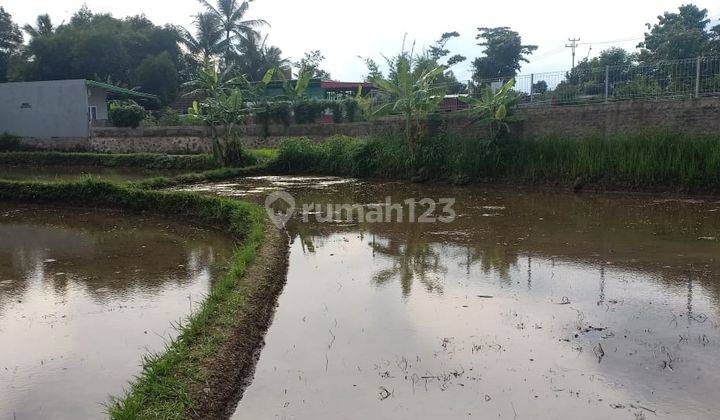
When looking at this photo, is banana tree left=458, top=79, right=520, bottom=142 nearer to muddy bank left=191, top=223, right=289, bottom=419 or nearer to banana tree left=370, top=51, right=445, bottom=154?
banana tree left=370, top=51, right=445, bottom=154

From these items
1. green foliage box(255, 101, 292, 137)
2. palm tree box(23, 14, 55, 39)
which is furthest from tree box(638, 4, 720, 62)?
palm tree box(23, 14, 55, 39)

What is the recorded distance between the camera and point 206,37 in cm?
3203

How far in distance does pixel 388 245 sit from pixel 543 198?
4784 mm

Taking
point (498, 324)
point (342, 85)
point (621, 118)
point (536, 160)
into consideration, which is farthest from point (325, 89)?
point (498, 324)

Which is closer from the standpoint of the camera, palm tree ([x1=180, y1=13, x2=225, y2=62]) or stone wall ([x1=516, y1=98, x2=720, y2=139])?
stone wall ([x1=516, y1=98, x2=720, y2=139])

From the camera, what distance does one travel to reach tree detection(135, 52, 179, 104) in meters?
28.6

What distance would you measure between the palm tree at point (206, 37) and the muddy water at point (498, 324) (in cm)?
2706

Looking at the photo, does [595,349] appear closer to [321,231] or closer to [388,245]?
[388,245]

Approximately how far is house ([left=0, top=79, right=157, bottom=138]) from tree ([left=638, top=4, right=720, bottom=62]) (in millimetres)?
22289

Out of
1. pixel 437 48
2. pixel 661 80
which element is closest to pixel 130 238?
pixel 661 80

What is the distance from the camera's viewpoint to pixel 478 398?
10.3 ft

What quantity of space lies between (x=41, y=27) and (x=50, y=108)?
13535 mm

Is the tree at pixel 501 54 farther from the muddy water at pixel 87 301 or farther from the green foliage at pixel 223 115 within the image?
the muddy water at pixel 87 301

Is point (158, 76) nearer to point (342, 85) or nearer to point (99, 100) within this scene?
point (99, 100)
